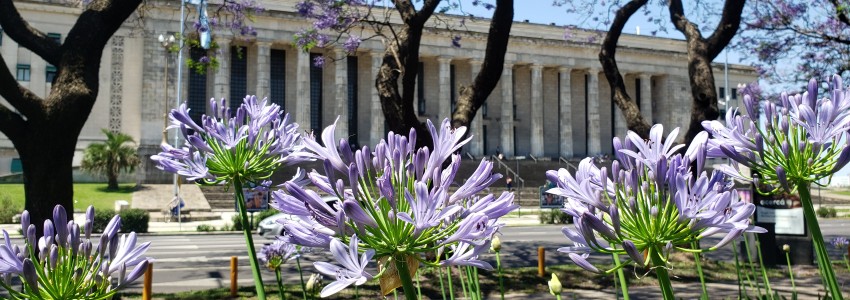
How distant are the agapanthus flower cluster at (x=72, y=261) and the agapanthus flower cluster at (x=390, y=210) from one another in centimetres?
45

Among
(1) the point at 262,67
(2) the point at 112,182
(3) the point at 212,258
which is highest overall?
(1) the point at 262,67

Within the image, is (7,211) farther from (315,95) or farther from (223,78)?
(315,95)

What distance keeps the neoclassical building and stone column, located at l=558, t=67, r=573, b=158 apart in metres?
0.11

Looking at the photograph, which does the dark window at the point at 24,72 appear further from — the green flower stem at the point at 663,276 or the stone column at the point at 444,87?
the green flower stem at the point at 663,276

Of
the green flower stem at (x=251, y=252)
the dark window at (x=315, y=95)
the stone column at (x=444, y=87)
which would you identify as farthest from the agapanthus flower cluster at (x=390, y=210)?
the stone column at (x=444, y=87)

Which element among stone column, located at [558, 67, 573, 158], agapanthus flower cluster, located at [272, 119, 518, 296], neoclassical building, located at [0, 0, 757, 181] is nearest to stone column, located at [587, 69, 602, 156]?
neoclassical building, located at [0, 0, 757, 181]

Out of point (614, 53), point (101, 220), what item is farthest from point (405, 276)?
point (101, 220)

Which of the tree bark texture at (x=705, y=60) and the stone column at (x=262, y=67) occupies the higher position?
the stone column at (x=262, y=67)

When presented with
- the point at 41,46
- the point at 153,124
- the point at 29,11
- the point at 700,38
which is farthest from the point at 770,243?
the point at 29,11

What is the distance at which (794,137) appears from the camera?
2.17 m

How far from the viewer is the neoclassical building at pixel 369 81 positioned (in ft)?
163

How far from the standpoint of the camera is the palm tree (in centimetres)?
4234

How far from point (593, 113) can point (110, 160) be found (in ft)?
145

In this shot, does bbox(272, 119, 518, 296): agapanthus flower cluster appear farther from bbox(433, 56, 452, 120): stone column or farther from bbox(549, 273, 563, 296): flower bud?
bbox(433, 56, 452, 120): stone column
